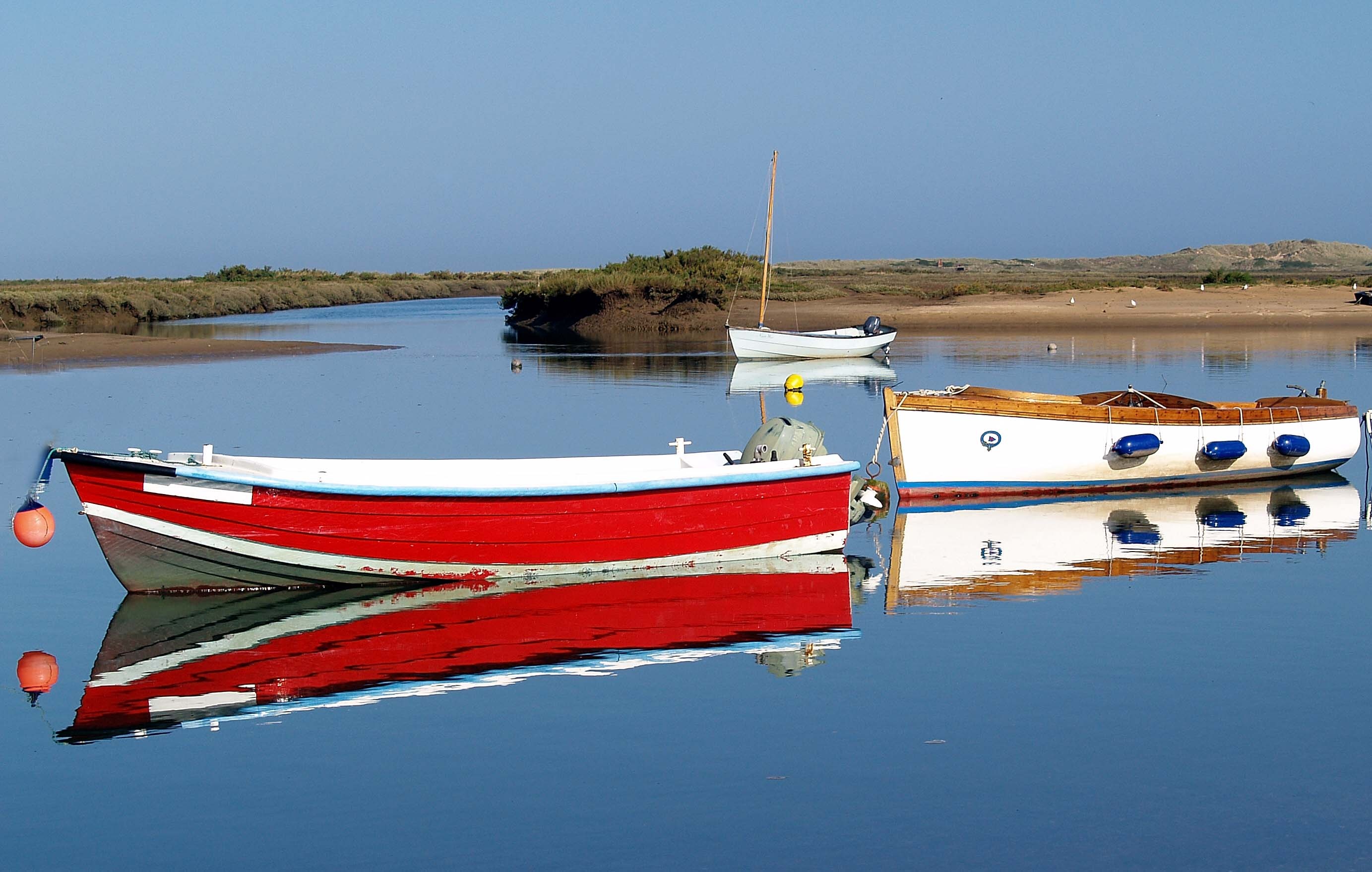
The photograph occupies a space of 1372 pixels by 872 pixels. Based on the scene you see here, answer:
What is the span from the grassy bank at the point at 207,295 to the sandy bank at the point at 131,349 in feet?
28.4

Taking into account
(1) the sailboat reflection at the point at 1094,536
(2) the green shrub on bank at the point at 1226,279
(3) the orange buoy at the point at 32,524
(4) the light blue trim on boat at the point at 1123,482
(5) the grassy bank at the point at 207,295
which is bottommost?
(5) the grassy bank at the point at 207,295

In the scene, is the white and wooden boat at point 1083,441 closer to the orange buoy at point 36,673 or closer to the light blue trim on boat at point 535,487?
the light blue trim on boat at point 535,487

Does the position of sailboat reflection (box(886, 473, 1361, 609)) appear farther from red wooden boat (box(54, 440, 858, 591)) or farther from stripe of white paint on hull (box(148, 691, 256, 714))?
stripe of white paint on hull (box(148, 691, 256, 714))

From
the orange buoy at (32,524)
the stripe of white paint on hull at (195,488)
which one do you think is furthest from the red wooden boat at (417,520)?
the orange buoy at (32,524)

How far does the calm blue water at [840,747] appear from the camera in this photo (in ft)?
21.1

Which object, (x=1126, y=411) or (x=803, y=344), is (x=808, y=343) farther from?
(x=1126, y=411)

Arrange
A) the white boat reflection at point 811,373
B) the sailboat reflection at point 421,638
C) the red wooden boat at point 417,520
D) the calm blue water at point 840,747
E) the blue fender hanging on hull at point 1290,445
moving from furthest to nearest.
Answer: the white boat reflection at point 811,373
the blue fender hanging on hull at point 1290,445
the red wooden boat at point 417,520
the sailboat reflection at point 421,638
the calm blue water at point 840,747

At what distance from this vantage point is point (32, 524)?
1087 centimetres

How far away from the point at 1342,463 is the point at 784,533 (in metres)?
10.4

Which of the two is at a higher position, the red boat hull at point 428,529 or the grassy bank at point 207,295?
the red boat hull at point 428,529

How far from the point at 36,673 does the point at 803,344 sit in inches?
1234

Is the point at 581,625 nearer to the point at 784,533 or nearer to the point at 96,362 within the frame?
the point at 784,533

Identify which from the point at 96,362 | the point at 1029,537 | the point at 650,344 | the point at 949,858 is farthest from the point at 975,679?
the point at 650,344

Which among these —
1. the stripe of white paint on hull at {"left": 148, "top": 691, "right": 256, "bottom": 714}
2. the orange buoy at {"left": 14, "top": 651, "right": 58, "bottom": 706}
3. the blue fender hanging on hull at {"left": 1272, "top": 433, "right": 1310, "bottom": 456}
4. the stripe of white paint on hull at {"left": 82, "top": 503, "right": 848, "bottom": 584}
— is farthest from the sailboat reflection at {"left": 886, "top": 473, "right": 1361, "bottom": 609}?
the orange buoy at {"left": 14, "top": 651, "right": 58, "bottom": 706}
